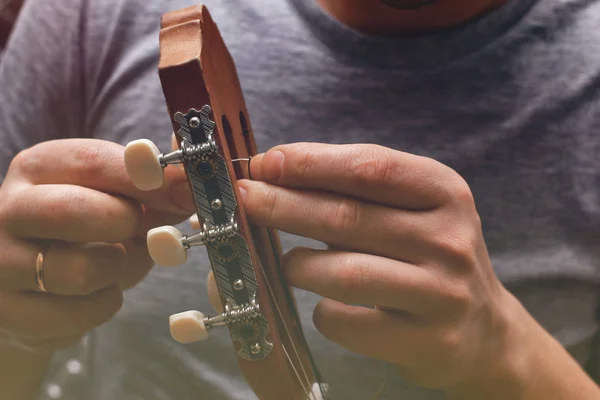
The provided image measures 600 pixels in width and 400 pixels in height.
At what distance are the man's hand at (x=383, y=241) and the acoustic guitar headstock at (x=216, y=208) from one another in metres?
0.03

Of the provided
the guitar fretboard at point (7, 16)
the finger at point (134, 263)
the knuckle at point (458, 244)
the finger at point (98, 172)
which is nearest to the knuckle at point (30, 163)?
the finger at point (98, 172)

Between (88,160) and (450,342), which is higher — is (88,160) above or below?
above

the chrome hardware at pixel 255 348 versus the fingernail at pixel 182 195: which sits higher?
the fingernail at pixel 182 195

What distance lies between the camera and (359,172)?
0.33 m

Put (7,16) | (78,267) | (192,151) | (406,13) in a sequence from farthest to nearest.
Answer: (7,16) → (406,13) → (78,267) → (192,151)

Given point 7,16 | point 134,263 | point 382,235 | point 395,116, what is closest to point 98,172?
point 134,263

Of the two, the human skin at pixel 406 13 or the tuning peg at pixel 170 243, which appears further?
the human skin at pixel 406 13

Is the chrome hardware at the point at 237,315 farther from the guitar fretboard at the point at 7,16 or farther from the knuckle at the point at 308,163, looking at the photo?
the guitar fretboard at the point at 7,16

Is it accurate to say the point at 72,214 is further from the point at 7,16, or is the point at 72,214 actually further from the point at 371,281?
the point at 7,16

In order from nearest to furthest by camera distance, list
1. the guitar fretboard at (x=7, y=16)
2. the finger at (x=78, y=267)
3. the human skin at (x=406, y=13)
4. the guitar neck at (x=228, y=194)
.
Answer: the guitar neck at (x=228, y=194) < the finger at (x=78, y=267) < the human skin at (x=406, y=13) < the guitar fretboard at (x=7, y=16)

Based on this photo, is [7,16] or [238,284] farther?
[7,16]

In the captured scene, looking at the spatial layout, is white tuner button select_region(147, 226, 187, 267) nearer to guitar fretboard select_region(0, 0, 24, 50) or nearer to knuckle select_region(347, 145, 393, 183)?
knuckle select_region(347, 145, 393, 183)

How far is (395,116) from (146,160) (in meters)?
0.35

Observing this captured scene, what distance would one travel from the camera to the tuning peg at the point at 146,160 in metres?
0.29
